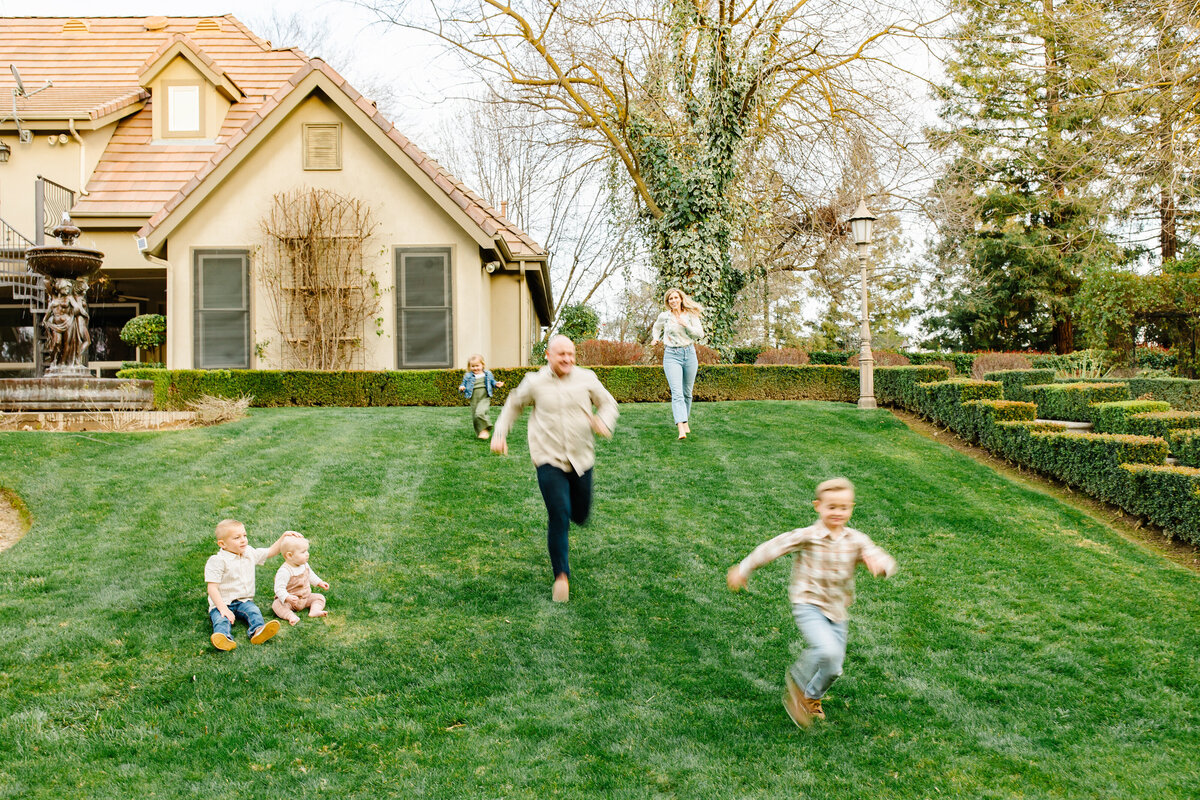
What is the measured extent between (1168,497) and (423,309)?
12144 mm

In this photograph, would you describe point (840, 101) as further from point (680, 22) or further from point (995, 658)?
point (995, 658)

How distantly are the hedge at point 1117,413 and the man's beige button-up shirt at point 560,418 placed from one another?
7282mm

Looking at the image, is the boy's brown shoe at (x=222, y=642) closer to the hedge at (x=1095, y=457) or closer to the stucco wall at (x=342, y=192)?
the hedge at (x=1095, y=457)

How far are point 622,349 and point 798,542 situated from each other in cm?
1515

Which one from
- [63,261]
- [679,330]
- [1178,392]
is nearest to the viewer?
[679,330]

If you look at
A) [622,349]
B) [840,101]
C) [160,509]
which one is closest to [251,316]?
[622,349]

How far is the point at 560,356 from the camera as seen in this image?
567 centimetres

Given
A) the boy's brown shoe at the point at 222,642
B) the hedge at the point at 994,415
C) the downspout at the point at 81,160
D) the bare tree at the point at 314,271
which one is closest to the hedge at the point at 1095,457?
the hedge at the point at 994,415

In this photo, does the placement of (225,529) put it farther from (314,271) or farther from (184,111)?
(184,111)

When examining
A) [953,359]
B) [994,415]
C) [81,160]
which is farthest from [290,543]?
[953,359]

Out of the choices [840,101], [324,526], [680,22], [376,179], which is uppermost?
[680,22]

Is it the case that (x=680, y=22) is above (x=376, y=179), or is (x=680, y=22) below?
above

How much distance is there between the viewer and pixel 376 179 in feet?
52.6

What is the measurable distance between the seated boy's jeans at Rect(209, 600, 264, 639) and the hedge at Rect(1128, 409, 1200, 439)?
9.20m
